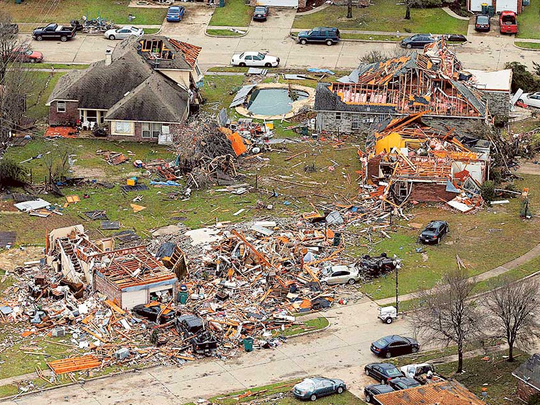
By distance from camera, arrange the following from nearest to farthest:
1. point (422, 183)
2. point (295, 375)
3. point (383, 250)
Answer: point (295, 375) → point (383, 250) → point (422, 183)

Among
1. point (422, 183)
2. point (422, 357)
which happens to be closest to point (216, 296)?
point (422, 357)

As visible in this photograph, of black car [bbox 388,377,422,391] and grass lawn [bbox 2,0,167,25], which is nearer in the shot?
black car [bbox 388,377,422,391]

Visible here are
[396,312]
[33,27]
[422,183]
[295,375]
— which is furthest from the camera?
[33,27]

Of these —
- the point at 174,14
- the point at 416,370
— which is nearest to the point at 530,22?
the point at 174,14

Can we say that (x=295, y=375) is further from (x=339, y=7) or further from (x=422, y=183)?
(x=339, y=7)

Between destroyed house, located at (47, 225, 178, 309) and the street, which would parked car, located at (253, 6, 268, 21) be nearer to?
the street

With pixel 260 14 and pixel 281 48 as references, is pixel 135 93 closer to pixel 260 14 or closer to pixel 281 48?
pixel 281 48

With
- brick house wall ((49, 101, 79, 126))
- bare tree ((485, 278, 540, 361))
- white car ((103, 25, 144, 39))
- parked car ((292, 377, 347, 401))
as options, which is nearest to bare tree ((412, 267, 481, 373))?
bare tree ((485, 278, 540, 361))
